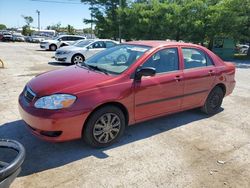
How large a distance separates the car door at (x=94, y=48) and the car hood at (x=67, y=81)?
8977 millimetres

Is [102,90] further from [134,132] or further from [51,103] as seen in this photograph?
[134,132]

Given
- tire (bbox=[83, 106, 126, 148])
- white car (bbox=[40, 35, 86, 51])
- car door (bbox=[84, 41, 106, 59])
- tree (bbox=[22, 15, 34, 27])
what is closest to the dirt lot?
tire (bbox=[83, 106, 126, 148])

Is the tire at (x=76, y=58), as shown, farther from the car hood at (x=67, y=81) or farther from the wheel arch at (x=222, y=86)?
the car hood at (x=67, y=81)

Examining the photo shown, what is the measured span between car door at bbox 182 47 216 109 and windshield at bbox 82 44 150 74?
94 cm

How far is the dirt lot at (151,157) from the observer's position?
124 inches

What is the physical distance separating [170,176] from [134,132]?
54.4 inches

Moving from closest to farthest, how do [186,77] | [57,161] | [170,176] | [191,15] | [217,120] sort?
[170,176]
[57,161]
[186,77]
[217,120]
[191,15]

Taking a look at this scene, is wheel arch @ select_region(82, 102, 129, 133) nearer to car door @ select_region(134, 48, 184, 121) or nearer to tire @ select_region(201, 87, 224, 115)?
car door @ select_region(134, 48, 184, 121)

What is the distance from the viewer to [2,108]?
5.50 m

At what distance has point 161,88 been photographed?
4359 mm

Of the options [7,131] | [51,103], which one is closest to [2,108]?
[7,131]

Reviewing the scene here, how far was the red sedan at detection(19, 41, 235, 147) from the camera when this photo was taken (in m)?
3.50

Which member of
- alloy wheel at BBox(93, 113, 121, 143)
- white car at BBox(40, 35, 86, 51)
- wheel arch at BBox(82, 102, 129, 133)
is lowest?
alloy wheel at BBox(93, 113, 121, 143)

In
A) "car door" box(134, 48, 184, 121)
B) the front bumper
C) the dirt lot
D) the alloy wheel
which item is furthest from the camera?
"car door" box(134, 48, 184, 121)
